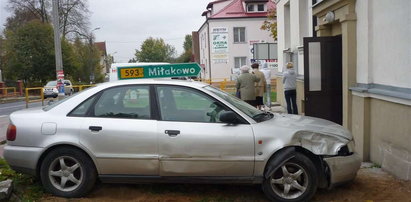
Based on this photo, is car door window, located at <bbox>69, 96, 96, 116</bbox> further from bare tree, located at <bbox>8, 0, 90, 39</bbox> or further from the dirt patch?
bare tree, located at <bbox>8, 0, 90, 39</bbox>

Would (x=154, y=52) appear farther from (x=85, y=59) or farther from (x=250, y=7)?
(x=250, y=7)

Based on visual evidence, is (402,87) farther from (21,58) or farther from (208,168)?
(21,58)

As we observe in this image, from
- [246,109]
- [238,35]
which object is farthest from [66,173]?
[238,35]

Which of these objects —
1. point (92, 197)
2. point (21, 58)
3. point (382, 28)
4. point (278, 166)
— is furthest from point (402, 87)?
point (21, 58)

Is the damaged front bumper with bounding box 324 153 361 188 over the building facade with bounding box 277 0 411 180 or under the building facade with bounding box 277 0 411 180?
under

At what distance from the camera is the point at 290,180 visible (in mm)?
4723

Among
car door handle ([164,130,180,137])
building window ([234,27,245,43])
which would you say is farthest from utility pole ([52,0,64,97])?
building window ([234,27,245,43])

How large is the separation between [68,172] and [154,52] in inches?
3531

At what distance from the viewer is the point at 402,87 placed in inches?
222

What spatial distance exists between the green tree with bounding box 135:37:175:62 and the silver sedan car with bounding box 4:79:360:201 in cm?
8632

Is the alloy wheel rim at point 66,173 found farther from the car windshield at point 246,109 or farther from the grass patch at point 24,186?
the car windshield at point 246,109

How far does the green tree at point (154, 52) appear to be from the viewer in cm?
9250

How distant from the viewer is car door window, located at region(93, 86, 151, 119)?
5012mm

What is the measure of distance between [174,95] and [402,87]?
312 centimetres
